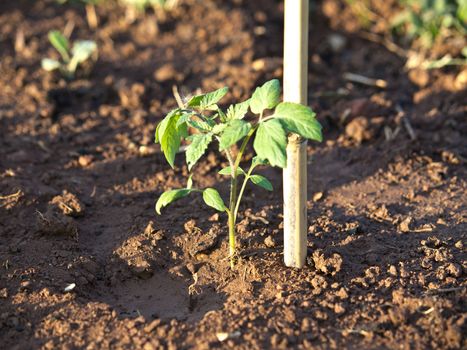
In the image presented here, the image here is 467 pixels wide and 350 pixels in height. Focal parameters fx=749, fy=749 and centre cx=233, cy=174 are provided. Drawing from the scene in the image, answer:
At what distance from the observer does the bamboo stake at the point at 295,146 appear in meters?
2.66

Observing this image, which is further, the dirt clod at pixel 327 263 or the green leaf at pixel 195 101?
the dirt clod at pixel 327 263

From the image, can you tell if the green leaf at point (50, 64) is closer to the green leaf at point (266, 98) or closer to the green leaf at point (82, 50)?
the green leaf at point (82, 50)

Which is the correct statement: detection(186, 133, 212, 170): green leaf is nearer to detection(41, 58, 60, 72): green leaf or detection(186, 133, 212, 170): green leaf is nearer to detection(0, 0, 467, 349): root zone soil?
detection(0, 0, 467, 349): root zone soil

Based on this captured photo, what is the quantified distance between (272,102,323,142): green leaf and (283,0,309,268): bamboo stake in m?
0.11

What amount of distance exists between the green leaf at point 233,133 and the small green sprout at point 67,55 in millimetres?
2186

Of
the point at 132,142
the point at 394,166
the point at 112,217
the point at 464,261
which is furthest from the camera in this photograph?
the point at 132,142

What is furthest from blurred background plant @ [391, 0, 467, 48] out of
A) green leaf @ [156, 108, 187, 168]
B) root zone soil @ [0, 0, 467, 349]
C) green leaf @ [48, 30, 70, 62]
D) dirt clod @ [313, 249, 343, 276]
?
green leaf @ [156, 108, 187, 168]

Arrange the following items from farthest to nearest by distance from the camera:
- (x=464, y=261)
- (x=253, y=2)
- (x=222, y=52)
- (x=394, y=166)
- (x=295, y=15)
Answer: (x=253, y=2), (x=222, y=52), (x=394, y=166), (x=464, y=261), (x=295, y=15)

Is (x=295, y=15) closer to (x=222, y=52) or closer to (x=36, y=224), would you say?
(x=36, y=224)

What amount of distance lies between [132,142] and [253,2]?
1.92m

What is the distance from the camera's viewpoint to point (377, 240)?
10.8 ft

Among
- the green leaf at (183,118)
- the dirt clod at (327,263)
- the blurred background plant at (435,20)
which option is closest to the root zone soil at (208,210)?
the dirt clod at (327,263)

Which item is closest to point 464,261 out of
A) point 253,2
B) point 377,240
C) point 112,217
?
point 377,240

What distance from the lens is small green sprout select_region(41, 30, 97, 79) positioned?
15.2 ft
